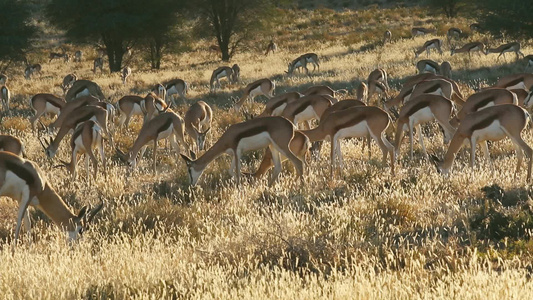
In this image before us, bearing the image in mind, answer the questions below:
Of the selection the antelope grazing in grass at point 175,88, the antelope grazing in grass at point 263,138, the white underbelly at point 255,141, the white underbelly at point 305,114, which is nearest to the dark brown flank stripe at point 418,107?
the white underbelly at point 305,114

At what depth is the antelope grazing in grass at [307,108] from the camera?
12453 millimetres

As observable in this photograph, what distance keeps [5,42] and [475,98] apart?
24.6 meters

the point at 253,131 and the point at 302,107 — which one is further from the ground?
the point at 302,107

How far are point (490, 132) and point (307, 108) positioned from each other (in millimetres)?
4338

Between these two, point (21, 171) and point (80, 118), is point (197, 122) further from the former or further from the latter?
point (21, 171)

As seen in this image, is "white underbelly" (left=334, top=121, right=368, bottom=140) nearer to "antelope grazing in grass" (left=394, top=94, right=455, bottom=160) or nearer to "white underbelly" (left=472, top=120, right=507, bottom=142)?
"antelope grazing in grass" (left=394, top=94, right=455, bottom=160)

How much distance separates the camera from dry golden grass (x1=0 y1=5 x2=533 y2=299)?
4840 millimetres

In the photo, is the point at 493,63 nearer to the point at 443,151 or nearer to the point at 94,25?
the point at 443,151

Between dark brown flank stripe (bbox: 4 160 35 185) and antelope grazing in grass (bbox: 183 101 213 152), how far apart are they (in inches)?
227

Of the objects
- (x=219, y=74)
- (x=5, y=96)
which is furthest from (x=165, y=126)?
(x=219, y=74)

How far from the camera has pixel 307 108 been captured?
12.6 m

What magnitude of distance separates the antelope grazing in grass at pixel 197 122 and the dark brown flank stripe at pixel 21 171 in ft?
18.9

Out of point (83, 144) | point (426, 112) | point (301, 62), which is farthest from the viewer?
point (301, 62)

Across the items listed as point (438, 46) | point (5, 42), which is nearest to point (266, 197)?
point (438, 46)
